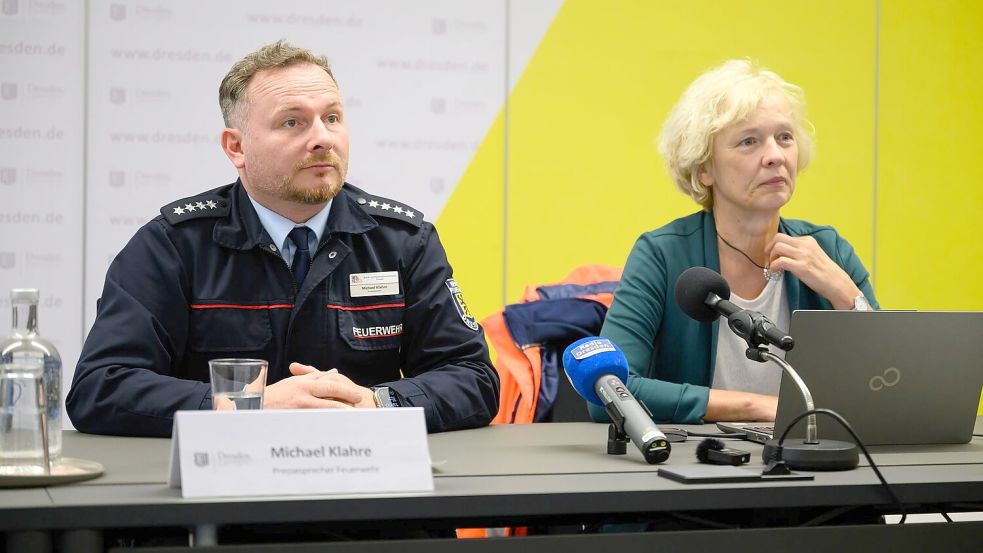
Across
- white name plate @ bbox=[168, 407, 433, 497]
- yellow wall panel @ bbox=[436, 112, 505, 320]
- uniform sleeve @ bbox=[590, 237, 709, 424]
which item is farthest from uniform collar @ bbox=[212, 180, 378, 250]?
yellow wall panel @ bbox=[436, 112, 505, 320]

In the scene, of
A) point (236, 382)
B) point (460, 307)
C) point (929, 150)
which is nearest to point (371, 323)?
point (460, 307)

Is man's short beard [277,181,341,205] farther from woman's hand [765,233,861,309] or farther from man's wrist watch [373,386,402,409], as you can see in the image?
woman's hand [765,233,861,309]

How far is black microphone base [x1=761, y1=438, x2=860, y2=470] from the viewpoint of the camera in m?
1.44

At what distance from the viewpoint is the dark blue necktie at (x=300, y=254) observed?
2.09 metres

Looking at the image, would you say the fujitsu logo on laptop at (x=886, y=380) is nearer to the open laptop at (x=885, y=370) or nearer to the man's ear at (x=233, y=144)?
the open laptop at (x=885, y=370)

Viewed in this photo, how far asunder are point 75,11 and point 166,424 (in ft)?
7.90

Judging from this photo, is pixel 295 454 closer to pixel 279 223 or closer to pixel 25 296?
pixel 25 296

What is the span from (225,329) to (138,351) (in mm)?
182

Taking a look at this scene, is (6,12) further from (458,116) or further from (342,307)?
(342,307)

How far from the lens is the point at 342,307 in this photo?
209cm

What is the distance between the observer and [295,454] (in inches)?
47.8

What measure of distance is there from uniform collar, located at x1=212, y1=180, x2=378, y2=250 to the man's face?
1.6 inches

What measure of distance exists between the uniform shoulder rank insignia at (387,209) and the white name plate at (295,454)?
101cm

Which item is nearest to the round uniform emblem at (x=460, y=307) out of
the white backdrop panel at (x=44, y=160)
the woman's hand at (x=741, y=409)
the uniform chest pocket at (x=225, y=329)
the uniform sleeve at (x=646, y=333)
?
the uniform sleeve at (x=646, y=333)
